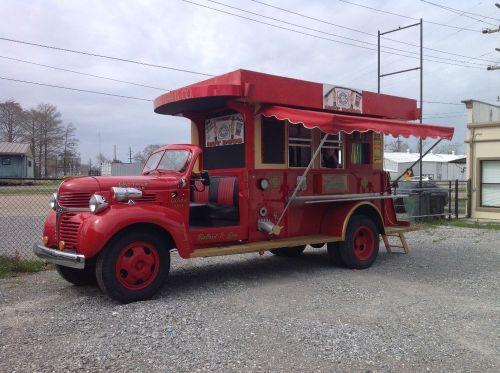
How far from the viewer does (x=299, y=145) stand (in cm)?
809

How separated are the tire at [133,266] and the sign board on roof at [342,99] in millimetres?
3699

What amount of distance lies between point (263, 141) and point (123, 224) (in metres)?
2.70

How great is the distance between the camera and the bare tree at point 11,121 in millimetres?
59888

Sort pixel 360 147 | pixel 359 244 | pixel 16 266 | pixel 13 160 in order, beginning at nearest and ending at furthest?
pixel 16 266 < pixel 359 244 < pixel 360 147 < pixel 13 160

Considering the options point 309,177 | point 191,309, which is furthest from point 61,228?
point 309,177

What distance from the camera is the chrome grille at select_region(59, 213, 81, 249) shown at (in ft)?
19.5

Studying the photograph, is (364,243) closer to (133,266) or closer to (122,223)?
(133,266)

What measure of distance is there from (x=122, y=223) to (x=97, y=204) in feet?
1.22

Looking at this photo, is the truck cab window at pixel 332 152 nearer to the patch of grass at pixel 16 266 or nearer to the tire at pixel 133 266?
the tire at pixel 133 266

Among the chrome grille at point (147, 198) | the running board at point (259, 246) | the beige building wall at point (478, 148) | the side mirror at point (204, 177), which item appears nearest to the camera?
the chrome grille at point (147, 198)

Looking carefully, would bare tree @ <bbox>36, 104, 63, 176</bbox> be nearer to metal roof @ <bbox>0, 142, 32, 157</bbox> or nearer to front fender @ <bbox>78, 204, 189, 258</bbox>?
metal roof @ <bbox>0, 142, 32, 157</bbox>

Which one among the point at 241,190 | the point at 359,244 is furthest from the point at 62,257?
the point at 359,244

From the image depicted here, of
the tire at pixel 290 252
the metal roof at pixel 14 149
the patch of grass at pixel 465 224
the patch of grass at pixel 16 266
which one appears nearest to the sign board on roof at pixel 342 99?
the tire at pixel 290 252

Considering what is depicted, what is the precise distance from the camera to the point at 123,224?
227 inches
